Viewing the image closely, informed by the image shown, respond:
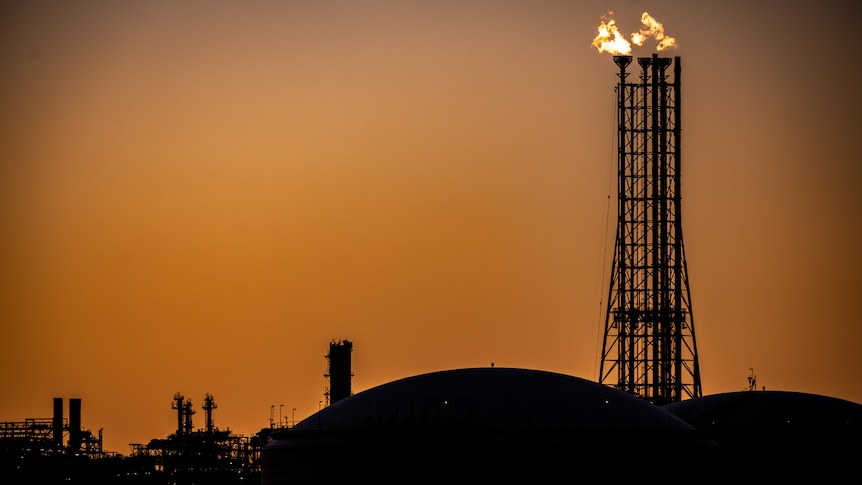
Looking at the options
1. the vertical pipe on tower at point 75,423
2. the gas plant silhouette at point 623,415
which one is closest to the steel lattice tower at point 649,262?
the gas plant silhouette at point 623,415

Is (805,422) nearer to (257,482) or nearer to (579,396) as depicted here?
(579,396)

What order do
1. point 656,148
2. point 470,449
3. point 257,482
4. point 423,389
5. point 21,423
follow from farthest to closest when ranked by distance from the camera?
point 21,423 → point 257,482 → point 656,148 → point 423,389 → point 470,449

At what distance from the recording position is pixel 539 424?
92.7 metres

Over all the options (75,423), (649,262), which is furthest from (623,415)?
(75,423)

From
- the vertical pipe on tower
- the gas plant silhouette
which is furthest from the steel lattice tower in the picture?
the vertical pipe on tower

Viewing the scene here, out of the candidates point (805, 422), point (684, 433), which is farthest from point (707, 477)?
point (805, 422)

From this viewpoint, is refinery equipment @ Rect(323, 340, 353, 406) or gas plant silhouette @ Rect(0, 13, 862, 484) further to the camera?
refinery equipment @ Rect(323, 340, 353, 406)

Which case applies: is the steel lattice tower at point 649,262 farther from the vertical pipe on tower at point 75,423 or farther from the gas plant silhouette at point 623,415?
the vertical pipe on tower at point 75,423

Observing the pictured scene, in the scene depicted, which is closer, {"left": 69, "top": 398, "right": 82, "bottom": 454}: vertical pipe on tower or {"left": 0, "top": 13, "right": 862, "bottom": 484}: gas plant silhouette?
{"left": 0, "top": 13, "right": 862, "bottom": 484}: gas plant silhouette

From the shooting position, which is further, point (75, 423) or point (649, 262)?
point (75, 423)

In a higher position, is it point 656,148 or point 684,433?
point 656,148

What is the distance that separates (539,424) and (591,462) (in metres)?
3.26

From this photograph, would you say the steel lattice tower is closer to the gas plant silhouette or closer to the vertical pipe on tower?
the gas plant silhouette

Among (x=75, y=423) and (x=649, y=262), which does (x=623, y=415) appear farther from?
(x=75, y=423)
